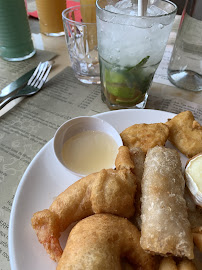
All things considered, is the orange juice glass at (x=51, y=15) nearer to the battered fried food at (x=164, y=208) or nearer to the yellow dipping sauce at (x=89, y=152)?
the yellow dipping sauce at (x=89, y=152)

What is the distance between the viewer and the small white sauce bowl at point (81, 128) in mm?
1077

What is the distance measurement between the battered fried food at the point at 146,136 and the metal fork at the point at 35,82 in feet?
2.53

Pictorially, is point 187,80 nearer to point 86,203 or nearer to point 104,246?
point 86,203

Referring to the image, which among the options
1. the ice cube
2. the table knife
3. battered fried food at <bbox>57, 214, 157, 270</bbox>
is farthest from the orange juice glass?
battered fried food at <bbox>57, 214, 157, 270</bbox>

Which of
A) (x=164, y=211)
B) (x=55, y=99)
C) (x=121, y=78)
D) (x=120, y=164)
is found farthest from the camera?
(x=55, y=99)

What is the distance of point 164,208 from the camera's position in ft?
2.46

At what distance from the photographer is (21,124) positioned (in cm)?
138

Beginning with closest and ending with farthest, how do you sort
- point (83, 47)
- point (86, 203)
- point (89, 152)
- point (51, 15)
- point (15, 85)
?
point (86, 203)
point (89, 152)
point (15, 85)
point (83, 47)
point (51, 15)

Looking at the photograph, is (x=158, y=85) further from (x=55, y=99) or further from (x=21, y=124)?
(x=21, y=124)

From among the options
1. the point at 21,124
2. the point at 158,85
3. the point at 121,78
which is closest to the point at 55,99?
the point at 21,124

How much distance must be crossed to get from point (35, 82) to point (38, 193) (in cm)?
95

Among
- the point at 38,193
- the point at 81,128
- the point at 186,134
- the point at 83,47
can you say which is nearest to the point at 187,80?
the point at 186,134

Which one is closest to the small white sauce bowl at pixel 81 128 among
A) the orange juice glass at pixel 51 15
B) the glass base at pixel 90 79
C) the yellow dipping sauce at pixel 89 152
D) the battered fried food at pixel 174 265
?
the yellow dipping sauce at pixel 89 152

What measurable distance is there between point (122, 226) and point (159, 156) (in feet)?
1.03
